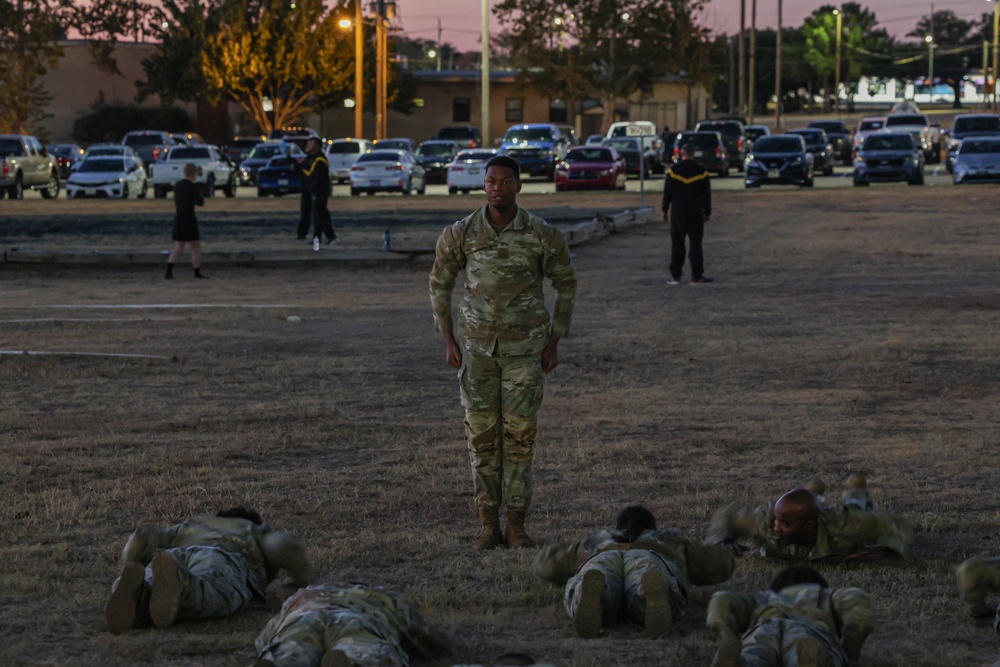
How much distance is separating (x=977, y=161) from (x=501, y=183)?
3998 centimetres

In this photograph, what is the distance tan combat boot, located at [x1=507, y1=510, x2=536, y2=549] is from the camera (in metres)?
7.37

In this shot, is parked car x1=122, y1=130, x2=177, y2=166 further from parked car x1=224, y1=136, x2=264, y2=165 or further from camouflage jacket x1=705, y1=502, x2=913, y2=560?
camouflage jacket x1=705, y1=502, x2=913, y2=560

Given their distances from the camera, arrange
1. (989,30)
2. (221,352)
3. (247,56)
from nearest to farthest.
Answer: (221,352)
(247,56)
(989,30)

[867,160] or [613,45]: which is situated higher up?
[613,45]

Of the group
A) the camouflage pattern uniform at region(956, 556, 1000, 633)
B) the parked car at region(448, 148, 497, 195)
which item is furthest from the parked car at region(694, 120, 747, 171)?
the camouflage pattern uniform at region(956, 556, 1000, 633)

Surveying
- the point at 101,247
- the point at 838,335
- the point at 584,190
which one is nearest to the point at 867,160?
the point at 584,190

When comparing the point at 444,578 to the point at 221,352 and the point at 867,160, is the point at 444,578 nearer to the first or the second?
the point at 221,352

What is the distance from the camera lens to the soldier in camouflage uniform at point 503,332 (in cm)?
730

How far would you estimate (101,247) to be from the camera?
84.7 feet

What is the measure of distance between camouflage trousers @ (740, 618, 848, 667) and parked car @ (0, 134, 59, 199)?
41.4 m

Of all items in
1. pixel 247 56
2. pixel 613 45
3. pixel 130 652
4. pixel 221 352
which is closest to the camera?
pixel 130 652

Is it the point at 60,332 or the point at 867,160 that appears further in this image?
the point at 867,160

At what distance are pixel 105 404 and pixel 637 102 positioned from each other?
3278 inches

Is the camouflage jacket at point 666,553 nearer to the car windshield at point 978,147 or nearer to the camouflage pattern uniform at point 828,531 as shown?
the camouflage pattern uniform at point 828,531
